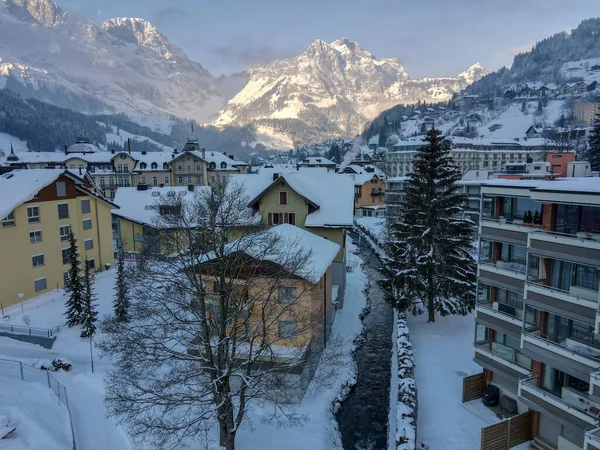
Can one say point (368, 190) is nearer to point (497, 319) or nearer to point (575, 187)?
point (497, 319)

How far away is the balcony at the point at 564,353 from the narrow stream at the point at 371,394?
26.0ft

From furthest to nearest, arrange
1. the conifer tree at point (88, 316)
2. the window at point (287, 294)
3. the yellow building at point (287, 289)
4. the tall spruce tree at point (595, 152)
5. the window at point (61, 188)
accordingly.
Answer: the tall spruce tree at point (595, 152)
the window at point (61, 188)
the conifer tree at point (88, 316)
the window at point (287, 294)
the yellow building at point (287, 289)

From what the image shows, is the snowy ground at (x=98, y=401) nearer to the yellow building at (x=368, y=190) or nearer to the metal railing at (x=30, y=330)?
the metal railing at (x=30, y=330)

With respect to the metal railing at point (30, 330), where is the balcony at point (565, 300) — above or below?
above

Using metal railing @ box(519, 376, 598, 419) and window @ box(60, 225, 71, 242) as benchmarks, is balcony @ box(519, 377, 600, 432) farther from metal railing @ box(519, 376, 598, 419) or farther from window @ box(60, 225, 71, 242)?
window @ box(60, 225, 71, 242)

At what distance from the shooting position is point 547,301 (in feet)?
53.2

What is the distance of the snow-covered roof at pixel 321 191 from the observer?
33625 millimetres

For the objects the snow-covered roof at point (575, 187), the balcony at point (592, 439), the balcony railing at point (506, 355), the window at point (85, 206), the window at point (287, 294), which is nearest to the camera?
the balcony at point (592, 439)

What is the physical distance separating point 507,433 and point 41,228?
3382 centimetres

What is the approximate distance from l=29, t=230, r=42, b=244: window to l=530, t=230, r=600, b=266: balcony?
33.4 metres

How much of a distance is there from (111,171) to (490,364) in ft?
292

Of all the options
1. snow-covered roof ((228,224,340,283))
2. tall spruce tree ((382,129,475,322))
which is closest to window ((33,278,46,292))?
snow-covered roof ((228,224,340,283))

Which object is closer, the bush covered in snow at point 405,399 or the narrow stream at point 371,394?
the bush covered in snow at point 405,399

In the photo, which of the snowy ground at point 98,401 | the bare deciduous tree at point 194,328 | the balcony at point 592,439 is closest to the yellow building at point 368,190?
the snowy ground at point 98,401
